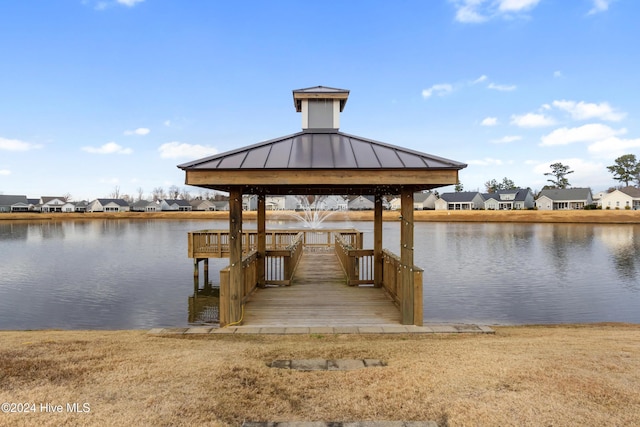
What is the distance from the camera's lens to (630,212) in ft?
195

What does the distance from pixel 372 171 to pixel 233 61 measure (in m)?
30.8

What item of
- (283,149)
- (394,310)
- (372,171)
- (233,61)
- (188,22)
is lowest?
(394,310)

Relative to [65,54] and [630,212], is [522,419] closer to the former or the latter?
[65,54]

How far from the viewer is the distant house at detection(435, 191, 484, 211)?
87.1m

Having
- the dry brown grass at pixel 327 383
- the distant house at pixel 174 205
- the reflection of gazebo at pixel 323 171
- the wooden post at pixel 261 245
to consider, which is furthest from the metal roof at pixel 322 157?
the distant house at pixel 174 205

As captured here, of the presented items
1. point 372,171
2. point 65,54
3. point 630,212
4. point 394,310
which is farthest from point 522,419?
point 630,212

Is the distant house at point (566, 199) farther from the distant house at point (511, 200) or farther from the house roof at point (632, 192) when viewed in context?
the house roof at point (632, 192)

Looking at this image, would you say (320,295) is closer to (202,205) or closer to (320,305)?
(320,305)

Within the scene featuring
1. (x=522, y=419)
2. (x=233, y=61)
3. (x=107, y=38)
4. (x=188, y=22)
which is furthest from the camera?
(x=233, y=61)

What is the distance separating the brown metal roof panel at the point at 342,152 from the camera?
7117mm

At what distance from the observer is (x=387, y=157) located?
7438mm

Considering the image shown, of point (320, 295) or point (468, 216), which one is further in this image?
point (468, 216)

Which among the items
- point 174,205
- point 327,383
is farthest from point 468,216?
point 174,205

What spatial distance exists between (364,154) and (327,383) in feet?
15.0
